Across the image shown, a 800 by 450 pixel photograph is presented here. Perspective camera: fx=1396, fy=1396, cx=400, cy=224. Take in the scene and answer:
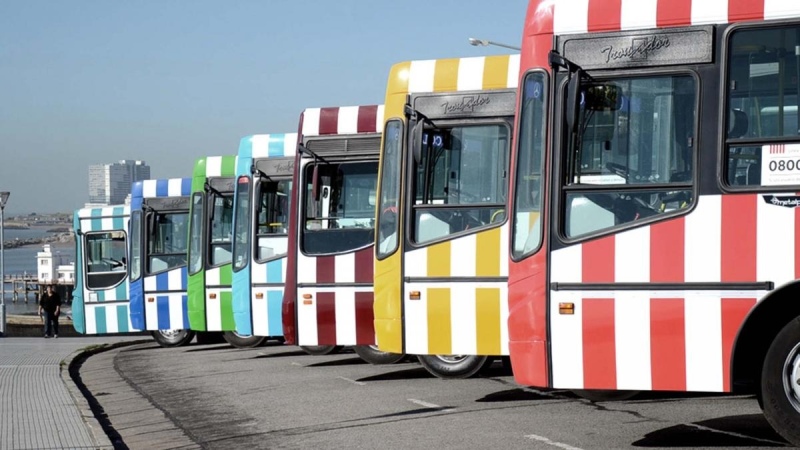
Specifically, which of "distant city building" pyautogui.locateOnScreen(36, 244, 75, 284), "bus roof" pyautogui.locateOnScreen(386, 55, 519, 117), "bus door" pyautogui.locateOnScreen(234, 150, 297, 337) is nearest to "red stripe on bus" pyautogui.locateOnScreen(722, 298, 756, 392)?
"bus roof" pyautogui.locateOnScreen(386, 55, 519, 117)

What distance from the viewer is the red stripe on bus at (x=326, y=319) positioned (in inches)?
645

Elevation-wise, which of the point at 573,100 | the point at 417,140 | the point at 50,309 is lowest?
the point at 50,309

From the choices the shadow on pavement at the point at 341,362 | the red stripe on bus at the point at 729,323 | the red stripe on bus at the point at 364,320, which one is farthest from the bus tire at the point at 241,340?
the red stripe on bus at the point at 729,323

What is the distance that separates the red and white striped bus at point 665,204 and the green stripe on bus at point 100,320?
18.7 meters

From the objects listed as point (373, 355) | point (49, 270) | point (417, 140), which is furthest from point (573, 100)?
point (49, 270)

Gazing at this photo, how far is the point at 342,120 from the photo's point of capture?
17266 millimetres

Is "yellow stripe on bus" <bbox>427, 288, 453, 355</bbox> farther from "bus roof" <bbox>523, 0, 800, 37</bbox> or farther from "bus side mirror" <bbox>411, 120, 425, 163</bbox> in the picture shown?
"bus roof" <bbox>523, 0, 800, 37</bbox>

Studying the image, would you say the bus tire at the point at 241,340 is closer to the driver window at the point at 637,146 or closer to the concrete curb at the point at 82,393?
the concrete curb at the point at 82,393

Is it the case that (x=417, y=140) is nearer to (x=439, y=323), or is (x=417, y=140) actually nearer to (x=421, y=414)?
(x=439, y=323)

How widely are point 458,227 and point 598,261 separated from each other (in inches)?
169

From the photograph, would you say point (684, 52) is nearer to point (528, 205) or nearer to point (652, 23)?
point (652, 23)

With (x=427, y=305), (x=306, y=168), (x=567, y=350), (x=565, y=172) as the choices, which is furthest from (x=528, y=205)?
(x=306, y=168)

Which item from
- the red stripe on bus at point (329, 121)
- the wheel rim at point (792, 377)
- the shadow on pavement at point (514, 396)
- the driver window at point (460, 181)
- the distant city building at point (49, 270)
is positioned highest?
the red stripe on bus at point (329, 121)

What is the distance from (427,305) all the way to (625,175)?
4.59 meters
